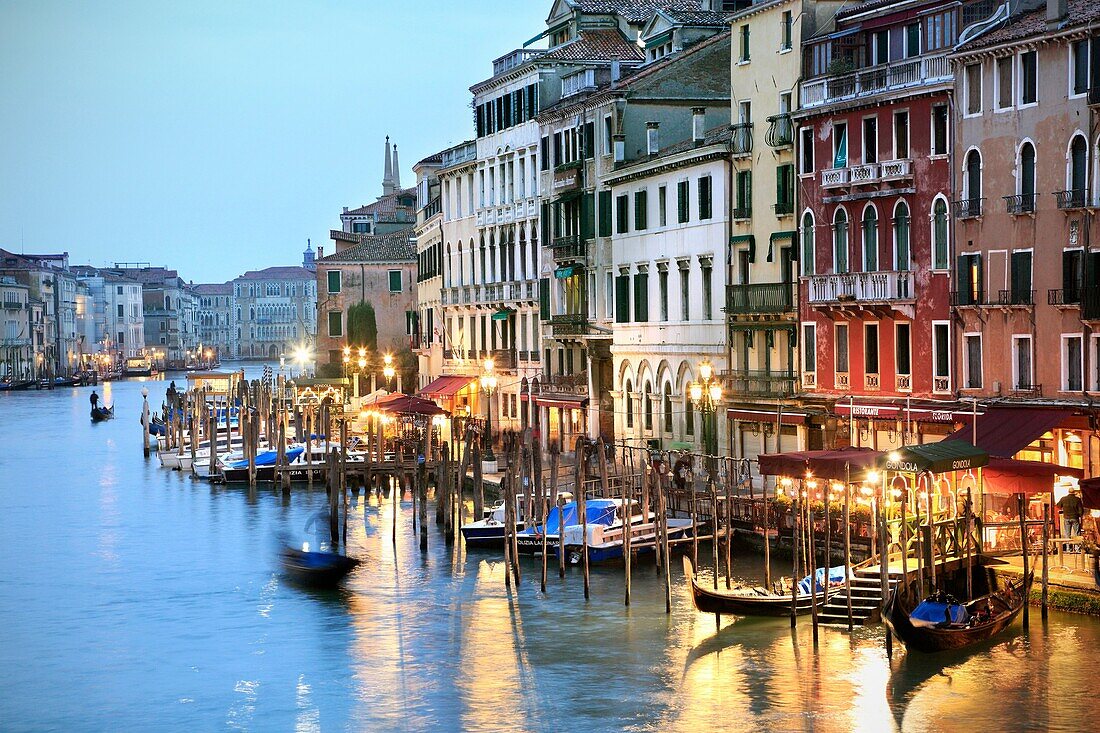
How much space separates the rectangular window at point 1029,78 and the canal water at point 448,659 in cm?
955

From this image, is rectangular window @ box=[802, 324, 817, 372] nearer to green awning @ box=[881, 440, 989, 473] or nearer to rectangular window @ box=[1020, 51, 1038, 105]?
rectangular window @ box=[1020, 51, 1038, 105]

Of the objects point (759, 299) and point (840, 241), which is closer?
point (840, 241)

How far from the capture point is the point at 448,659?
26.5m

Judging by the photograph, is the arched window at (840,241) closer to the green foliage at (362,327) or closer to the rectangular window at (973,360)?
the rectangular window at (973,360)

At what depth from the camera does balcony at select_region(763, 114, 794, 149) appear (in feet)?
124

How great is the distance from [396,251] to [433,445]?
31622mm

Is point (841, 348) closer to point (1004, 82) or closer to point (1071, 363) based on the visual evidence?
point (1071, 363)

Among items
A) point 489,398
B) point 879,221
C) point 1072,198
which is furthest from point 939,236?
point 489,398

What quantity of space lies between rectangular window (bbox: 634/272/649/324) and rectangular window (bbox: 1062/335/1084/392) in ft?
47.9

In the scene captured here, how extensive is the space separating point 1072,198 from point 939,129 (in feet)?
11.9

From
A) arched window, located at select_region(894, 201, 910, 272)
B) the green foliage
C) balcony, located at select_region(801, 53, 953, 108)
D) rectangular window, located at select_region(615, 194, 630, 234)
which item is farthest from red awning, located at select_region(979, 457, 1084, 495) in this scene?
the green foliage

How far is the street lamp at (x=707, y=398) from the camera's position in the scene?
36.5 m

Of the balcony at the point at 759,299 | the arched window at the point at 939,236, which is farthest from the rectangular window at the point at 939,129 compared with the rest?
the balcony at the point at 759,299

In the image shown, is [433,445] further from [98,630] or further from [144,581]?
[98,630]
